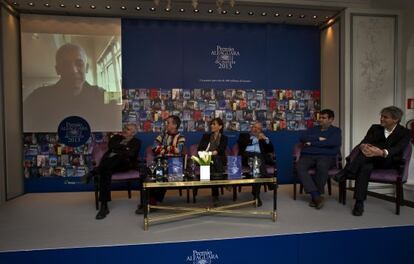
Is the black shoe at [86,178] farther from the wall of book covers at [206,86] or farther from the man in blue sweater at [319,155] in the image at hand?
the man in blue sweater at [319,155]

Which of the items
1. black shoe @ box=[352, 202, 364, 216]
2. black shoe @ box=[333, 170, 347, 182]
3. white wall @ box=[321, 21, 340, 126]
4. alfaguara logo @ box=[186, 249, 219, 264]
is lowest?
alfaguara logo @ box=[186, 249, 219, 264]

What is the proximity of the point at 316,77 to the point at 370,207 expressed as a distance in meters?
2.77

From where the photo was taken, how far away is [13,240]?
3.03 meters

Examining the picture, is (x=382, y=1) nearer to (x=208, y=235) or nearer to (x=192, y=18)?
(x=192, y=18)

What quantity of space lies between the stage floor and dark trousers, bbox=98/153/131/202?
26cm

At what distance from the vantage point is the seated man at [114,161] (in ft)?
12.8

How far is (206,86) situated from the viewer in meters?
5.79

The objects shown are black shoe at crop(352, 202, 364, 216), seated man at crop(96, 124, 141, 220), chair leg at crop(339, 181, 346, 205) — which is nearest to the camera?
black shoe at crop(352, 202, 364, 216)

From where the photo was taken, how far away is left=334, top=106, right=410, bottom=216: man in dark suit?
3.81m

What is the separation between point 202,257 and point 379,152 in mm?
2415

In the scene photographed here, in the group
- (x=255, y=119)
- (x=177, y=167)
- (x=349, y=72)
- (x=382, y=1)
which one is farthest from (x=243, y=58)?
(x=177, y=167)

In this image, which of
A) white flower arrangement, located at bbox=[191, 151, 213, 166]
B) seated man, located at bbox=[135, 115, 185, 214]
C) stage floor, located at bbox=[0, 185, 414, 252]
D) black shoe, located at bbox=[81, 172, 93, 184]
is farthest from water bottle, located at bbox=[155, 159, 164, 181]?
black shoe, located at bbox=[81, 172, 93, 184]

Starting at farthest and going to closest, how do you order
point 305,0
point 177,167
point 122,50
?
1. point 122,50
2. point 305,0
3. point 177,167

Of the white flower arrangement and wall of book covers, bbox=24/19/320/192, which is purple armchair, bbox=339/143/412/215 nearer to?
the white flower arrangement
